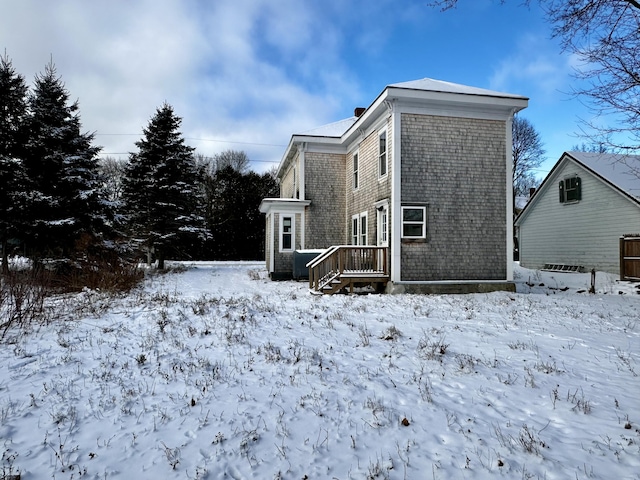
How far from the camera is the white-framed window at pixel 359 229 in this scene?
14.2m

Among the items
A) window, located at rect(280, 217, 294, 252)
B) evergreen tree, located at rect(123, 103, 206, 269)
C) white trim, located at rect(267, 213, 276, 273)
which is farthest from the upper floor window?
evergreen tree, located at rect(123, 103, 206, 269)

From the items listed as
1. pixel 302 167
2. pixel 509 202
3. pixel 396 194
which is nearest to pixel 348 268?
pixel 396 194

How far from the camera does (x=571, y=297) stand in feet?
34.1

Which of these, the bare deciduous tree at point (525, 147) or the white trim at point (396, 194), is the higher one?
the bare deciduous tree at point (525, 147)

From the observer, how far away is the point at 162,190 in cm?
2136

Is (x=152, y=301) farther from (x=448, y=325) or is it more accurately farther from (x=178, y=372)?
(x=448, y=325)

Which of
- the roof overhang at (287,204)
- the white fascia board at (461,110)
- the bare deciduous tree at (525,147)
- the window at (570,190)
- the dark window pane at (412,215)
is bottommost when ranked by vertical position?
the dark window pane at (412,215)

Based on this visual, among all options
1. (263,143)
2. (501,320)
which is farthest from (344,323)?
(263,143)

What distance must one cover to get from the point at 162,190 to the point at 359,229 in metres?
12.8

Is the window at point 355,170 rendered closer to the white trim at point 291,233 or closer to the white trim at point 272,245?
the white trim at point 291,233

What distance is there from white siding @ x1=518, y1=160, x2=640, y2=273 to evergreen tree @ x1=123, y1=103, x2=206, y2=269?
1850 cm

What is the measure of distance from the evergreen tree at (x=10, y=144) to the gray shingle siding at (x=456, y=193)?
14.0m

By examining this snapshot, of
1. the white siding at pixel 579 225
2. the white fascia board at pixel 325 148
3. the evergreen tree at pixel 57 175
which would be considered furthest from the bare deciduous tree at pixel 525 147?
the evergreen tree at pixel 57 175

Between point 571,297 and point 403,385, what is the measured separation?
8.85m
